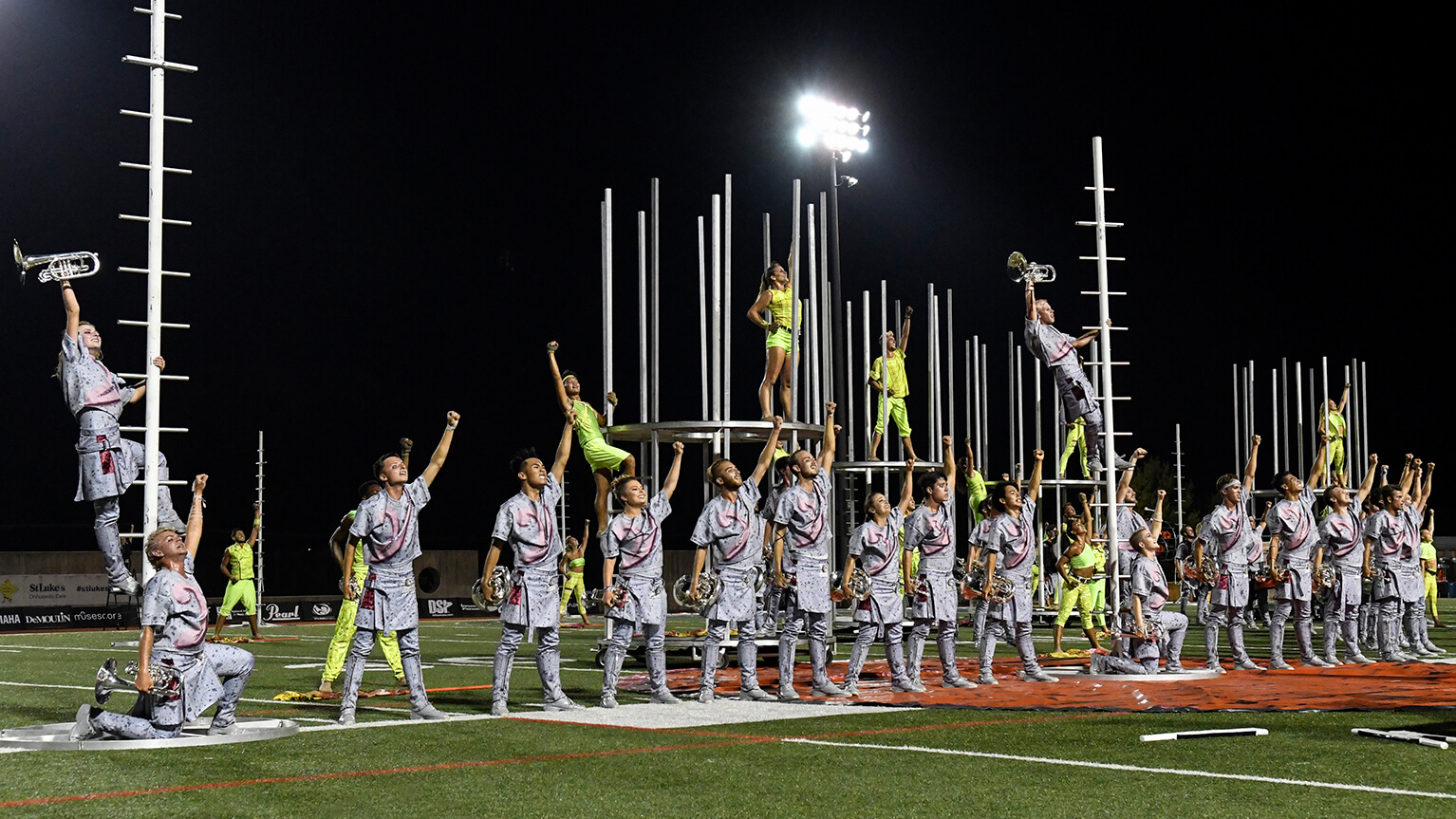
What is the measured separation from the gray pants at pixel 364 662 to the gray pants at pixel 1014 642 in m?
5.50

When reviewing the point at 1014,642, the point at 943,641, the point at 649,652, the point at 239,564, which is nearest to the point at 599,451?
the point at 649,652

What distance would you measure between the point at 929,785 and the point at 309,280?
30429 mm

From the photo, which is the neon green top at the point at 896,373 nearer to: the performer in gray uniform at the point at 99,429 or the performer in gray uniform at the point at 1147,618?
the performer in gray uniform at the point at 1147,618

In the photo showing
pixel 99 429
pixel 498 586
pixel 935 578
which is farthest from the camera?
pixel 935 578

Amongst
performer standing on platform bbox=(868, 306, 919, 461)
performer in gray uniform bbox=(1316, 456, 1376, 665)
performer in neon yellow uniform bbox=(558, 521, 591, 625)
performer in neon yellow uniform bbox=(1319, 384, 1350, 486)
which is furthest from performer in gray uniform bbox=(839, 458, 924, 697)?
performer in neon yellow uniform bbox=(1319, 384, 1350, 486)

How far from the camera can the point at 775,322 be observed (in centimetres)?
1591

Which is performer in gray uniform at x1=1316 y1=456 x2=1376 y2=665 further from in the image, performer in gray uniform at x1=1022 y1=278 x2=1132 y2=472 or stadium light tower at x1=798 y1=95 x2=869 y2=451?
stadium light tower at x1=798 y1=95 x2=869 y2=451

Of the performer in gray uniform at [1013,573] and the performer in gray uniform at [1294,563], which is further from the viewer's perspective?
the performer in gray uniform at [1294,563]

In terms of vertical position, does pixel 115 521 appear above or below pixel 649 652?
above

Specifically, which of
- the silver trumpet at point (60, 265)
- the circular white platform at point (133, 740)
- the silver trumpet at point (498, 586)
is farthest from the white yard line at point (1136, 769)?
the silver trumpet at point (60, 265)

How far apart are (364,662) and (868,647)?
4383 mm

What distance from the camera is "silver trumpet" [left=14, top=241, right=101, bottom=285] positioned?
32.6 ft

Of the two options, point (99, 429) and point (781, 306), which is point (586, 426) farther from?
point (99, 429)

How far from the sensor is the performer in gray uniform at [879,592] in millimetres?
12695
